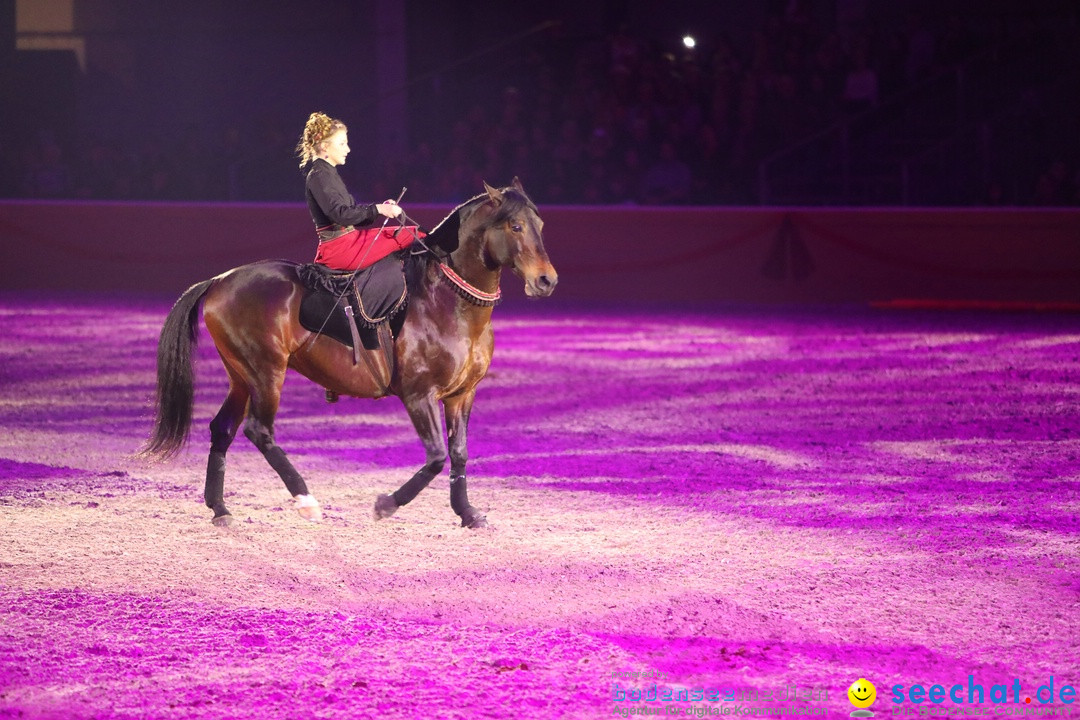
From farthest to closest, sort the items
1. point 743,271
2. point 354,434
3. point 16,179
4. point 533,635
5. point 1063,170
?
point 16,179
point 743,271
point 1063,170
point 354,434
point 533,635

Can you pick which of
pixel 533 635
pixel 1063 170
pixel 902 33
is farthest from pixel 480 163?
pixel 533 635

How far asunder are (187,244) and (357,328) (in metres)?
12.9

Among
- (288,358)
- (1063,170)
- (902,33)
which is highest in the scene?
(902,33)

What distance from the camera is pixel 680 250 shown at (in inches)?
692

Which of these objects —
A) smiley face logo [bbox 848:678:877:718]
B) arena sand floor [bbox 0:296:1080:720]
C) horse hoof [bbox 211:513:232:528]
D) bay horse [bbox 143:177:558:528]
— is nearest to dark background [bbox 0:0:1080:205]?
arena sand floor [bbox 0:296:1080:720]

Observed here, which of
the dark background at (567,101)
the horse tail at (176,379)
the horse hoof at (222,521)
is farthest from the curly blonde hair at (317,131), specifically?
the dark background at (567,101)

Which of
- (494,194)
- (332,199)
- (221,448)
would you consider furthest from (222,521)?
(494,194)

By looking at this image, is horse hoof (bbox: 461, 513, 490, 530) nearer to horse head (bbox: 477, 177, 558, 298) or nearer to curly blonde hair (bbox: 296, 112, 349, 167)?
horse head (bbox: 477, 177, 558, 298)

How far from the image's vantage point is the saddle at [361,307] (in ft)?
20.6

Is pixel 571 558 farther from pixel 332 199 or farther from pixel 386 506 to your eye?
pixel 332 199

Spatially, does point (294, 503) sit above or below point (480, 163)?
below

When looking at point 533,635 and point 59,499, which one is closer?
point 533,635

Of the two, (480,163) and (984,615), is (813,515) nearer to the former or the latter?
(984,615)

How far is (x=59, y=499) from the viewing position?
6980 millimetres
